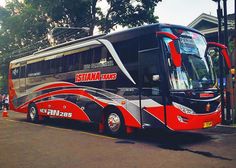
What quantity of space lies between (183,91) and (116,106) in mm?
2583

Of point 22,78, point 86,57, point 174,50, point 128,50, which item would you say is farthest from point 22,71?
point 174,50

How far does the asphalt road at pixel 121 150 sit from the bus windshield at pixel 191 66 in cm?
178

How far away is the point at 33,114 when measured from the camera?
15.2 metres

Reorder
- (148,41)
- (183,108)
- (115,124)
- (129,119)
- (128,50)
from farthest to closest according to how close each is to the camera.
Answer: (115,124) < (128,50) < (129,119) < (148,41) < (183,108)

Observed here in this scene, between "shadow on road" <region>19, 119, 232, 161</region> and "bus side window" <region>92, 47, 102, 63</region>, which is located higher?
"bus side window" <region>92, 47, 102, 63</region>

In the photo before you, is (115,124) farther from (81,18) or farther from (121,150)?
(81,18)

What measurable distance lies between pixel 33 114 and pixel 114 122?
6970 mm

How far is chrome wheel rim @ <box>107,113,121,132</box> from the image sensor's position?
966 cm

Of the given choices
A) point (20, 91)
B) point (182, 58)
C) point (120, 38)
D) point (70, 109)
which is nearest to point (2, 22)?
point (20, 91)

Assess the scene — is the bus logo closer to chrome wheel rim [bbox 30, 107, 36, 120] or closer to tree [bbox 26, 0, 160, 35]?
chrome wheel rim [bbox 30, 107, 36, 120]

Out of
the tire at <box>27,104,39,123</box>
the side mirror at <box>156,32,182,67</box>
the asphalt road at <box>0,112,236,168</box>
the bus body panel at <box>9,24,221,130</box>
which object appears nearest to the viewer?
the asphalt road at <box>0,112,236,168</box>

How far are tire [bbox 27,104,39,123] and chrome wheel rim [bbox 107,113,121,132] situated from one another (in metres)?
6.28

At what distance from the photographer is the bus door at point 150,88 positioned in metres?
8.16

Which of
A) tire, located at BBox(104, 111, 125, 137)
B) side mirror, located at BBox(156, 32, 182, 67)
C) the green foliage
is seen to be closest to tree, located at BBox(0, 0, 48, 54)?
the green foliage
